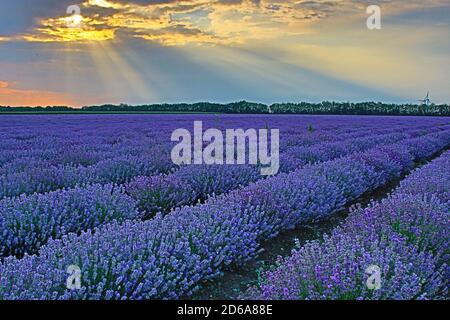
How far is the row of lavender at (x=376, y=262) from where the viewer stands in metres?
2.03

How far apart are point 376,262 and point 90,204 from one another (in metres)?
2.39

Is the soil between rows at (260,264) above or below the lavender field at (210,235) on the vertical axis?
below

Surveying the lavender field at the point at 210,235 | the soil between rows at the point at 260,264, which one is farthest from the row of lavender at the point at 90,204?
the soil between rows at the point at 260,264

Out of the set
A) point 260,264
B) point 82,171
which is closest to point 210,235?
point 260,264

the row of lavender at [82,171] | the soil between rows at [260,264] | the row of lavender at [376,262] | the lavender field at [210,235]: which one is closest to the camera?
the row of lavender at [376,262]

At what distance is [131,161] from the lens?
19.4 feet

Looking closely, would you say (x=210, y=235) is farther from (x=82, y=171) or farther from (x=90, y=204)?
(x=82, y=171)

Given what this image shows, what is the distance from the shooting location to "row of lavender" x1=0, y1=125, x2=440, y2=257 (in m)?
3.26

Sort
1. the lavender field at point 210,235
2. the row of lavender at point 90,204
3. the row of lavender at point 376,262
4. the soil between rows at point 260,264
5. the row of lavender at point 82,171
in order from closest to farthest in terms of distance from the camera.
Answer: the row of lavender at point 376,262 → the lavender field at point 210,235 → the soil between rows at point 260,264 → the row of lavender at point 90,204 → the row of lavender at point 82,171

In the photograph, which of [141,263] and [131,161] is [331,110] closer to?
Answer: [131,161]

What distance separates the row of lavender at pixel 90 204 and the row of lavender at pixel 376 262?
1.61 meters

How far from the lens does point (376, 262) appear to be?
2211 millimetres

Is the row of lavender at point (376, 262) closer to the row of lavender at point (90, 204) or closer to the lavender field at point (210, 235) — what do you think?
the lavender field at point (210, 235)

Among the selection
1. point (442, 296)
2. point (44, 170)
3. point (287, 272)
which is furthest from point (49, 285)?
point (44, 170)
